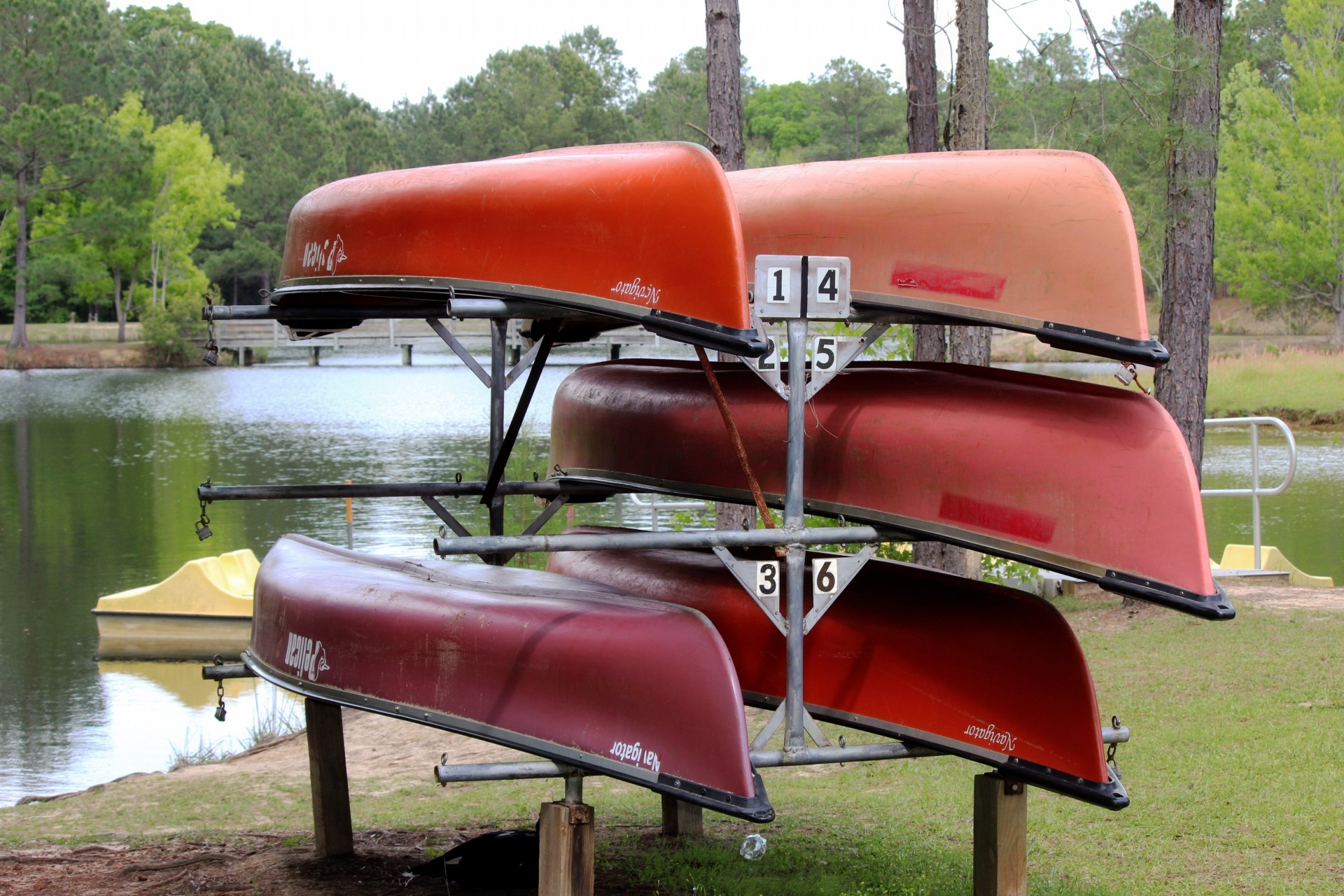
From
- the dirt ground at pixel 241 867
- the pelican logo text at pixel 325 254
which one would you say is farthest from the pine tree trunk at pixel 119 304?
the pelican logo text at pixel 325 254

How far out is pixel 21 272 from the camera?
138ft

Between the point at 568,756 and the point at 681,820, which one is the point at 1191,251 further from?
the point at 568,756

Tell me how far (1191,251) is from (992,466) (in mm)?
5720

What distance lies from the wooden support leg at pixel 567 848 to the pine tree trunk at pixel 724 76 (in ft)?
18.4

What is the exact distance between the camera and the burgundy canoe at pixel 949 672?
3807 mm

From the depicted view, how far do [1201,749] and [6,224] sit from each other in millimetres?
46481

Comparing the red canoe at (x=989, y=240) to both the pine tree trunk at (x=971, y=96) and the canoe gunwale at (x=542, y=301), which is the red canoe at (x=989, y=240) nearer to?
the canoe gunwale at (x=542, y=301)

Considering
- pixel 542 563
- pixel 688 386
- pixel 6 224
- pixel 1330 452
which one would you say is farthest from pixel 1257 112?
pixel 6 224

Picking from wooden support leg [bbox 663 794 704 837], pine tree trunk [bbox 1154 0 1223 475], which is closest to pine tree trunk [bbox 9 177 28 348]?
pine tree trunk [bbox 1154 0 1223 475]

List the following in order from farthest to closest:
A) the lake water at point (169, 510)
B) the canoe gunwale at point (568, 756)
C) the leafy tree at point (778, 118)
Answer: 1. the leafy tree at point (778, 118)
2. the lake water at point (169, 510)
3. the canoe gunwale at point (568, 756)

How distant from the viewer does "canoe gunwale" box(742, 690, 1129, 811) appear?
373cm

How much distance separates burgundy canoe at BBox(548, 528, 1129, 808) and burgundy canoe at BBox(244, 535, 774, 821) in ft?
1.96

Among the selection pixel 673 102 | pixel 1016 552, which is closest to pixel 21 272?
pixel 673 102

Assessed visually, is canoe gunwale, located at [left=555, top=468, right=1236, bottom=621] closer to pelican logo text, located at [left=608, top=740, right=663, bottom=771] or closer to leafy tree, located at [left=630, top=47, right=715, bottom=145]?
pelican logo text, located at [left=608, top=740, right=663, bottom=771]
